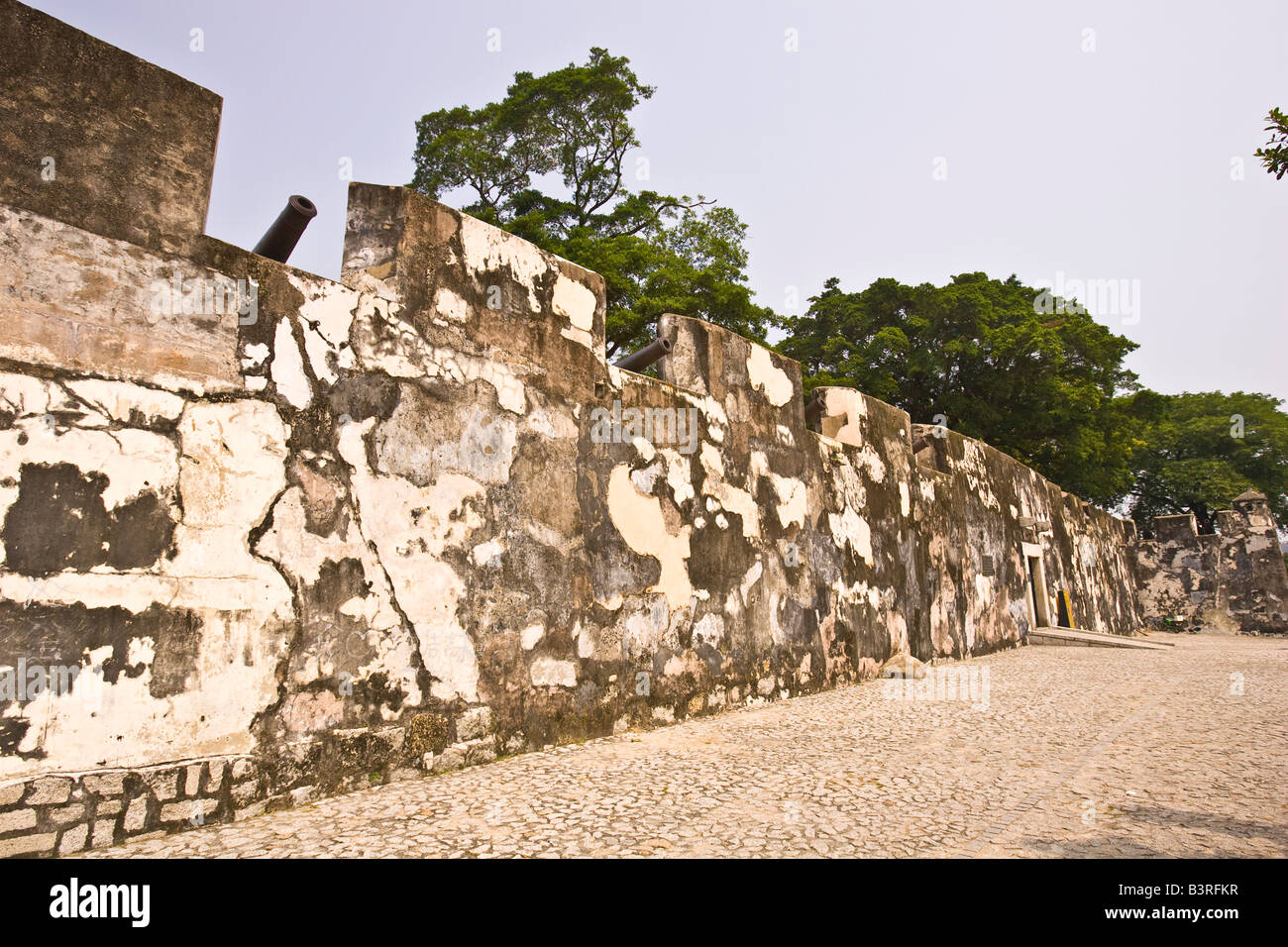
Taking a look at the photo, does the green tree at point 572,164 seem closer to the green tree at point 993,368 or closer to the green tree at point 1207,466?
the green tree at point 993,368

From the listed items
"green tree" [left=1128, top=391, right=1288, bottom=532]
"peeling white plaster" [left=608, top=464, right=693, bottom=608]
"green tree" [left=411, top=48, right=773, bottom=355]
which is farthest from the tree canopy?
"peeling white plaster" [left=608, top=464, right=693, bottom=608]

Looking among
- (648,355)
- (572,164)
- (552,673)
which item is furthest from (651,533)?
(572,164)

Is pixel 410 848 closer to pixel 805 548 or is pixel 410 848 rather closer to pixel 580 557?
pixel 580 557

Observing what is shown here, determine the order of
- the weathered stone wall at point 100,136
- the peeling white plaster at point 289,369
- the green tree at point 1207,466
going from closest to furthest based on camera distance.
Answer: the weathered stone wall at point 100,136
the peeling white plaster at point 289,369
the green tree at point 1207,466

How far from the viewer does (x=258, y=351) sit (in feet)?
9.51

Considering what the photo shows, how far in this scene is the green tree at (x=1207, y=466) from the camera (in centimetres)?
2747

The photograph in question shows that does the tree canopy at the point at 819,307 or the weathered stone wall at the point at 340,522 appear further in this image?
the tree canopy at the point at 819,307

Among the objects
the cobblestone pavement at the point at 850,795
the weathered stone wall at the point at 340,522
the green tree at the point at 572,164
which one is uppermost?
the green tree at the point at 572,164

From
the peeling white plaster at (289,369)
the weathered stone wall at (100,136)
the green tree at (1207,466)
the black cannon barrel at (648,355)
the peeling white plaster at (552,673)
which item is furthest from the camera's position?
the green tree at (1207,466)

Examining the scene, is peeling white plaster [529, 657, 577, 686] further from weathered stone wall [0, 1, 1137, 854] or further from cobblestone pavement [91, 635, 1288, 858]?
cobblestone pavement [91, 635, 1288, 858]

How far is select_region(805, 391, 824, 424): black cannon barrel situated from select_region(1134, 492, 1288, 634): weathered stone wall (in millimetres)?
17779

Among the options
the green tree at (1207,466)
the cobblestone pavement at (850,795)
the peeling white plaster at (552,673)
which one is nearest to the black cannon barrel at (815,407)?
the cobblestone pavement at (850,795)

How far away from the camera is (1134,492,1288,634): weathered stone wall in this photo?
18.8m

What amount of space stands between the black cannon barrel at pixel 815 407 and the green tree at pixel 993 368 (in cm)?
1268
